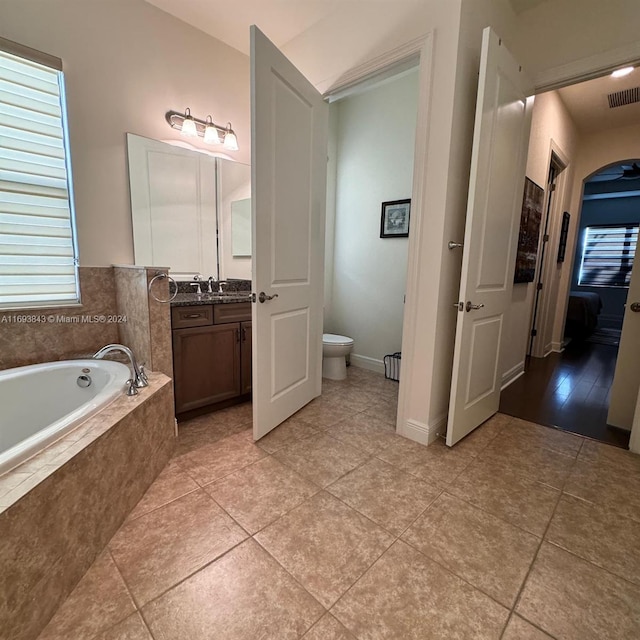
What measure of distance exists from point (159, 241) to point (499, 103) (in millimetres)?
2417

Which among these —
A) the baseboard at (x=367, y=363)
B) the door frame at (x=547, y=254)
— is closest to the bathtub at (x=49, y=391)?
the baseboard at (x=367, y=363)

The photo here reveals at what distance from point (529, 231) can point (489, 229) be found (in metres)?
1.38

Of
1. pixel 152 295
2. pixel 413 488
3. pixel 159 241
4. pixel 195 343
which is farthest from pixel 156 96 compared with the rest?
pixel 413 488

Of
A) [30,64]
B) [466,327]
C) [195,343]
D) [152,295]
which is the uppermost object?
[30,64]

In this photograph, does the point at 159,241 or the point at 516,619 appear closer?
the point at 516,619

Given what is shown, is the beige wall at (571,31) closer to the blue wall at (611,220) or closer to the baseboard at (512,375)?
the baseboard at (512,375)

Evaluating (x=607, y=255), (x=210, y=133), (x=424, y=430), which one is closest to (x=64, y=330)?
(x=210, y=133)

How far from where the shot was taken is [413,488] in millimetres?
1615

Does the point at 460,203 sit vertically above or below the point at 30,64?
below

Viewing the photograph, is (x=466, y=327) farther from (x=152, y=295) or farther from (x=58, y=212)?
(x=58, y=212)

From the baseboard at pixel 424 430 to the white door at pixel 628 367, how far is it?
125cm

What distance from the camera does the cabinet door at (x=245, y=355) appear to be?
247 centimetres

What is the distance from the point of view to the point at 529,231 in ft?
9.72

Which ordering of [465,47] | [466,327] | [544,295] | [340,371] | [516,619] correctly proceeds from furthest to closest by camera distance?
[544,295] < [340,371] < [466,327] < [465,47] < [516,619]
